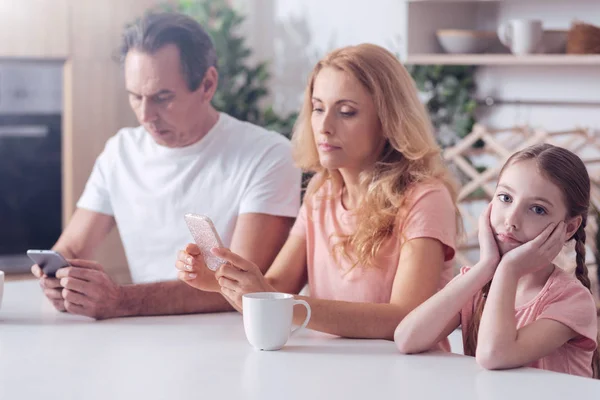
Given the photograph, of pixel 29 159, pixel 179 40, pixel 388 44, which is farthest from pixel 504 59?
pixel 29 159

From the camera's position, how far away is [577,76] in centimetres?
371

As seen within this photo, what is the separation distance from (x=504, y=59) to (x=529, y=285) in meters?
2.06

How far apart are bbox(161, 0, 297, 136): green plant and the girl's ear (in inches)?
117

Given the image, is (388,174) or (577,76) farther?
(577,76)

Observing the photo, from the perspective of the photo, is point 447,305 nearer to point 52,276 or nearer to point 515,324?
point 515,324

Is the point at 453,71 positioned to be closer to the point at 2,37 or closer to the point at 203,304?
the point at 2,37

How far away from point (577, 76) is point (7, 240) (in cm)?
274

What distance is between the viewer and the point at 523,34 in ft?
11.2

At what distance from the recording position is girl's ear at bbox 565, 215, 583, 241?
1.55m

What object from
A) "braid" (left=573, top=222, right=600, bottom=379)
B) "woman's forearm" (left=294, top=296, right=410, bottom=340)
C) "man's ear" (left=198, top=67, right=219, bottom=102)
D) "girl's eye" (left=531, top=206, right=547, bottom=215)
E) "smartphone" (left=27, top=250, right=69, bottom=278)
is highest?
"man's ear" (left=198, top=67, right=219, bottom=102)

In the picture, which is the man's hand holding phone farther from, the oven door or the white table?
the oven door

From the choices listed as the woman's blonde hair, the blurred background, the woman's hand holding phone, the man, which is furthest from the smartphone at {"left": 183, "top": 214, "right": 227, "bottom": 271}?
the blurred background

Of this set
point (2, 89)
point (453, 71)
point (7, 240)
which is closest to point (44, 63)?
point (2, 89)

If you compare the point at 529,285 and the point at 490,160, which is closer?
the point at 529,285
